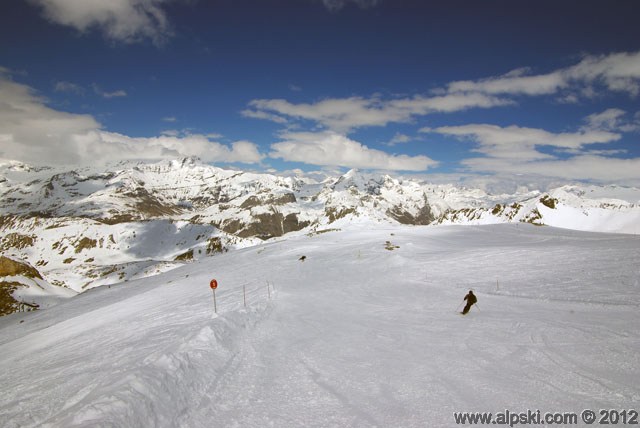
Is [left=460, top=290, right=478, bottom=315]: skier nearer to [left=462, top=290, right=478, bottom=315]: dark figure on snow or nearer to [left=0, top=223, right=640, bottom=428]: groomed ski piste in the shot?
[left=462, top=290, right=478, bottom=315]: dark figure on snow

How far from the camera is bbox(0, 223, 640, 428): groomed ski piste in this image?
9.56 m

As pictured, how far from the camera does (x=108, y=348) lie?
16750mm

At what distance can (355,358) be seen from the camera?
1355cm

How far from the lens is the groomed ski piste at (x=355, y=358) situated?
31.4ft

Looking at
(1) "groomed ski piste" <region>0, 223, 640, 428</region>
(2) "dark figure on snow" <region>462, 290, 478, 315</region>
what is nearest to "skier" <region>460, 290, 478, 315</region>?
(2) "dark figure on snow" <region>462, 290, 478, 315</region>

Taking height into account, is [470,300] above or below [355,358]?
above

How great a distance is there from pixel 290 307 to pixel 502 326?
1250cm

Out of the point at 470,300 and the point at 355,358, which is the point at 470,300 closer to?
the point at 470,300

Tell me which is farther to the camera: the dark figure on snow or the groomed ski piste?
the dark figure on snow

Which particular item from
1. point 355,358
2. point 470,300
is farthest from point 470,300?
point 355,358

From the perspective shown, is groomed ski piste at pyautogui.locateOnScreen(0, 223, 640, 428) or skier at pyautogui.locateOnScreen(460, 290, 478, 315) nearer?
groomed ski piste at pyautogui.locateOnScreen(0, 223, 640, 428)

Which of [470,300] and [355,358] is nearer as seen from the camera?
[355,358]

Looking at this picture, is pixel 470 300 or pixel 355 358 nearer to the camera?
pixel 355 358

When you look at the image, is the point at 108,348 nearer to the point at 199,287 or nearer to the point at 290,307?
the point at 290,307
